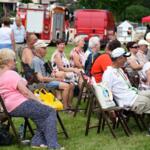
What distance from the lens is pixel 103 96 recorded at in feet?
26.3

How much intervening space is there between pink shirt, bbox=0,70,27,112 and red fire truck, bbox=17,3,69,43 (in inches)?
1080

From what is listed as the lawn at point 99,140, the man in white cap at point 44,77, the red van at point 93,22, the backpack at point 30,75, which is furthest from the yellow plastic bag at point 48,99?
the red van at point 93,22

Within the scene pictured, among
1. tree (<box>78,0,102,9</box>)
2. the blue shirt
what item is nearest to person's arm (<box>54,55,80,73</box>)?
the blue shirt

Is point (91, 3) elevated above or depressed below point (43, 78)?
below

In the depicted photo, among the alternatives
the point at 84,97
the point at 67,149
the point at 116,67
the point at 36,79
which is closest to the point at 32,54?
the point at 36,79

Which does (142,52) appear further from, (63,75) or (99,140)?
(99,140)

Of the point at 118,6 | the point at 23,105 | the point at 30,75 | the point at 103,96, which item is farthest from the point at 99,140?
the point at 118,6

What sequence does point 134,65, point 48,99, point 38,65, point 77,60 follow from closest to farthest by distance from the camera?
point 48,99 < point 38,65 < point 134,65 < point 77,60

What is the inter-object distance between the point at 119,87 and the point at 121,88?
3cm

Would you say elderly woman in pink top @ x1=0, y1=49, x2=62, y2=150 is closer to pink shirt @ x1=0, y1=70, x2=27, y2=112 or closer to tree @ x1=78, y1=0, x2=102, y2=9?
pink shirt @ x1=0, y1=70, x2=27, y2=112

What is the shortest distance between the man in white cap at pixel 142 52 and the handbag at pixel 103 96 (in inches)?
99.6

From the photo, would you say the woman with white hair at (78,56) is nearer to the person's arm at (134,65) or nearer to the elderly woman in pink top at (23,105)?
the person's arm at (134,65)

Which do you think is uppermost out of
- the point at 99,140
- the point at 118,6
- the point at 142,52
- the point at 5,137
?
the point at 142,52

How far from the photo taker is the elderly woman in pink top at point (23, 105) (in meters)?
7.18
